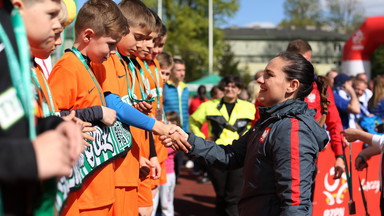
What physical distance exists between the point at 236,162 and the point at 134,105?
2.88ft

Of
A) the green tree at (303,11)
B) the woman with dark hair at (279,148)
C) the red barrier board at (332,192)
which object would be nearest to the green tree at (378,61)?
the green tree at (303,11)

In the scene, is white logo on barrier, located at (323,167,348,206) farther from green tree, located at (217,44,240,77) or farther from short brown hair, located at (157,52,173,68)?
green tree, located at (217,44,240,77)

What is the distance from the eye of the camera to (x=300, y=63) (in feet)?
9.77

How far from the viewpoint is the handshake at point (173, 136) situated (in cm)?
309

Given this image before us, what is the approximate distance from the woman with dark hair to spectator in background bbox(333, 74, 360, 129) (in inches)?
178

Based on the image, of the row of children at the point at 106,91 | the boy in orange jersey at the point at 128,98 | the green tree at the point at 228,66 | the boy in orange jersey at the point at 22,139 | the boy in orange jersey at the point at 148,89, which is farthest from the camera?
the green tree at the point at 228,66

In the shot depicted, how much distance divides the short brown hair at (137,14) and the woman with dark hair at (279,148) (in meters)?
0.96

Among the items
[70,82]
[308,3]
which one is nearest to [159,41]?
[70,82]

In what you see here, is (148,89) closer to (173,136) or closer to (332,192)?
(173,136)

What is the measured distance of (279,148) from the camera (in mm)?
2602

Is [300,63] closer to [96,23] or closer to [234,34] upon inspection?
[96,23]

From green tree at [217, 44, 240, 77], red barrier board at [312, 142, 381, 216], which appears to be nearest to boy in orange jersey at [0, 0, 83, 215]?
red barrier board at [312, 142, 381, 216]

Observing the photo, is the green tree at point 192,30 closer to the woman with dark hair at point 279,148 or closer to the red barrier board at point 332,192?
the red barrier board at point 332,192

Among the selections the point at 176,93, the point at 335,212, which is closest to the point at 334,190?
the point at 335,212
